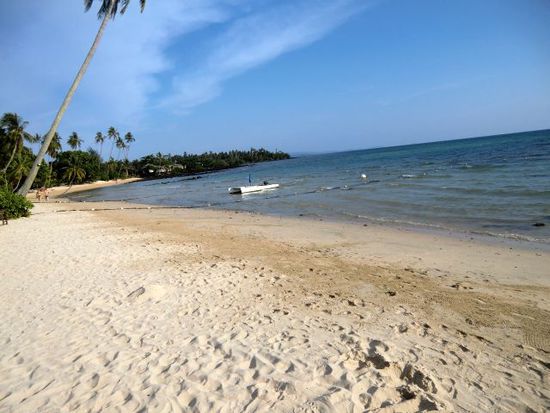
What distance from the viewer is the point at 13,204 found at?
18.0m

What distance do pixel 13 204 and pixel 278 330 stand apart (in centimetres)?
1919

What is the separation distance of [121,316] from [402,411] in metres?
4.39

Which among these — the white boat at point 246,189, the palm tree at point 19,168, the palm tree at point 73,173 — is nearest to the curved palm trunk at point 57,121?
the white boat at point 246,189

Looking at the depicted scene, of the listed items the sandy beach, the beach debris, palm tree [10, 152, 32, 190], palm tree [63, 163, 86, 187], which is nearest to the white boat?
the sandy beach

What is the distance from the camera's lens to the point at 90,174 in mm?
85562

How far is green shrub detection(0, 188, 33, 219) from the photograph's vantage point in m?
17.5

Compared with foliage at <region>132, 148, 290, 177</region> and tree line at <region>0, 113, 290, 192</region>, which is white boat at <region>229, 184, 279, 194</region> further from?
foliage at <region>132, 148, 290, 177</region>

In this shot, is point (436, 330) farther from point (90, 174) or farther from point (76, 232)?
point (90, 174)

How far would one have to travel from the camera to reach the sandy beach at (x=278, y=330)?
11.6ft

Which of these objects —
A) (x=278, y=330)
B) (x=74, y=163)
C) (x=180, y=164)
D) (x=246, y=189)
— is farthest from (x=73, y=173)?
(x=278, y=330)

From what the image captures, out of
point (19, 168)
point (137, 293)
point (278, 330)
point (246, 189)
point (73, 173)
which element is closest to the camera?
point (278, 330)

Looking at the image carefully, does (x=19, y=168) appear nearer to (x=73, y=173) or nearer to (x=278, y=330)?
(x=73, y=173)

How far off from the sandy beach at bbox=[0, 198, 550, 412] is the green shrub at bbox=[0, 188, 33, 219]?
1016 centimetres

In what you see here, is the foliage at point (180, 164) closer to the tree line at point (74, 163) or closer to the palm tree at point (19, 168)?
the tree line at point (74, 163)
